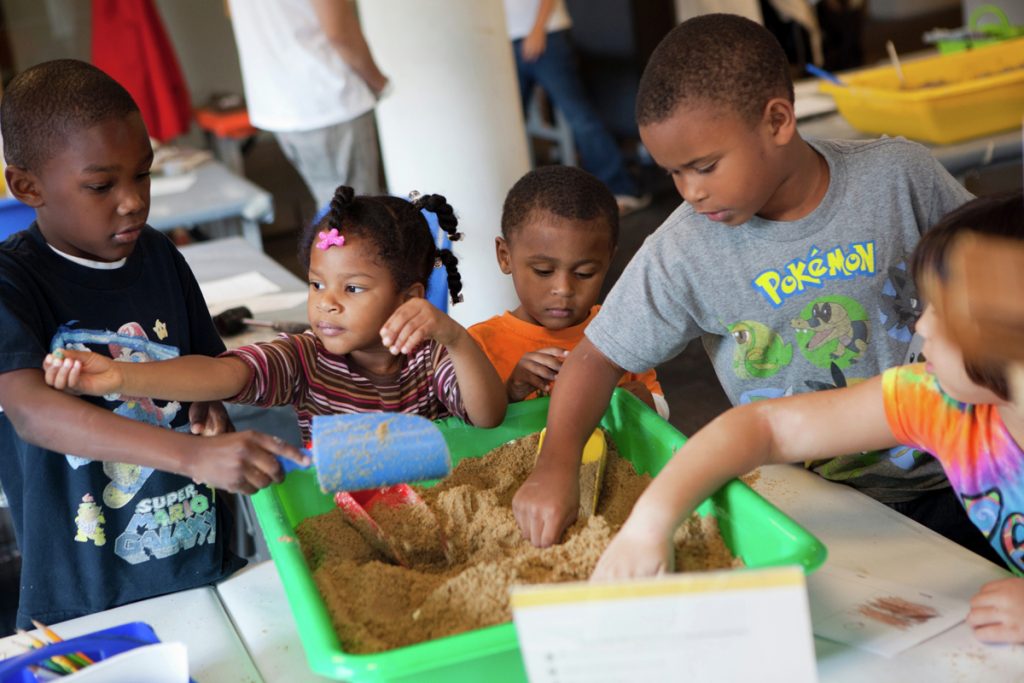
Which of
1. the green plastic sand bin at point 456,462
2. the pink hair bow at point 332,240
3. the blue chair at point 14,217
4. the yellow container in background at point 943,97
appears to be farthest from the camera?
the yellow container in background at point 943,97

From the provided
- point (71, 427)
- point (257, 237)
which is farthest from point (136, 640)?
point (257, 237)

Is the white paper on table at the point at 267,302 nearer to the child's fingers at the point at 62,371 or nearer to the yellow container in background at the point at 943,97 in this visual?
the child's fingers at the point at 62,371

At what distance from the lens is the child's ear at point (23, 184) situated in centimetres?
132

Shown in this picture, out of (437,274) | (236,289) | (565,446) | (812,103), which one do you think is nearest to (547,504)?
(565,446)

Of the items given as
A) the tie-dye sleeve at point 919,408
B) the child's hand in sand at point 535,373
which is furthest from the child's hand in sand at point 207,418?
A: the tie-dye sleeve at point 919,408

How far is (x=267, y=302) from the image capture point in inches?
93.4

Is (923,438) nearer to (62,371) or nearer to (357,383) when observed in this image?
(357,383)

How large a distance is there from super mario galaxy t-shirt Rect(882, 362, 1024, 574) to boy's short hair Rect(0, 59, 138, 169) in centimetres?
97

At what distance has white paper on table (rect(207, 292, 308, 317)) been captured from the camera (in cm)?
233

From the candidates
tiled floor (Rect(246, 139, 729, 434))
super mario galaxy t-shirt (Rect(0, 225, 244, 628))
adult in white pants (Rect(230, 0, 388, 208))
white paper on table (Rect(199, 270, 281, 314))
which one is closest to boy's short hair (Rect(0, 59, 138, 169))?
super mario galaxy t-shirt (Rect(0, 225, 244, 628))

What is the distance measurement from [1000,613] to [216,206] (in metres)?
2.48

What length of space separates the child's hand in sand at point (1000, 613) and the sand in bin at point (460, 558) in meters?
0.23

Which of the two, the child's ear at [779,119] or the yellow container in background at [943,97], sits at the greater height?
the child's ear at [779,119]

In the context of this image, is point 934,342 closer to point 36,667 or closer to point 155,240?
point 36,667
